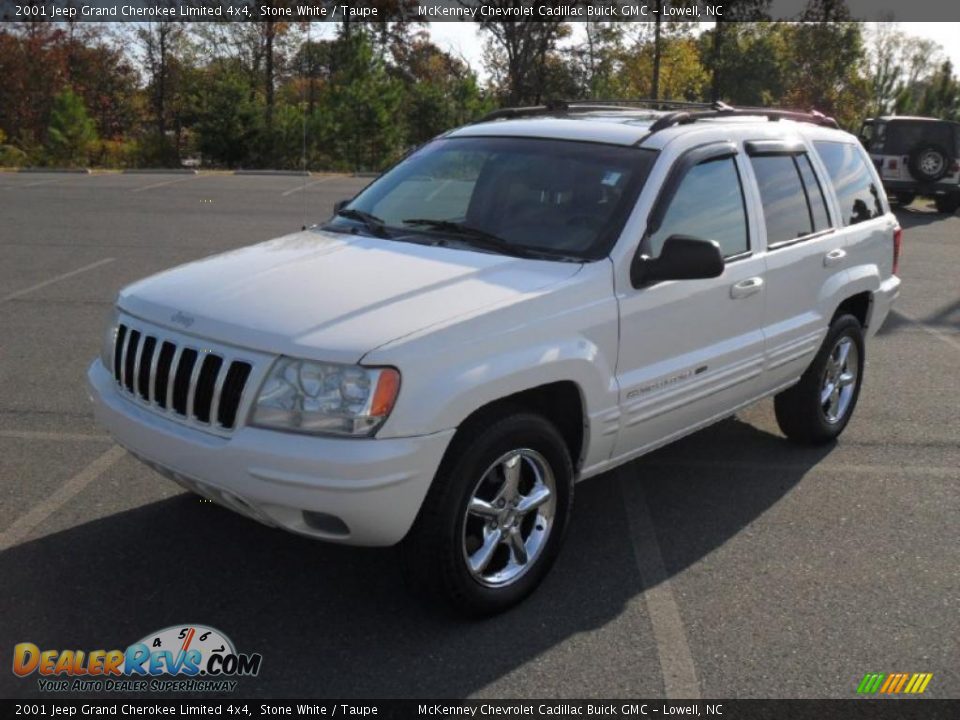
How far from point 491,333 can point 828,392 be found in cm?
309

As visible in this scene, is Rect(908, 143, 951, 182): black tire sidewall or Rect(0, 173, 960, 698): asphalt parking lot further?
Rect(908, 143, 951, 182): black tire sidewall

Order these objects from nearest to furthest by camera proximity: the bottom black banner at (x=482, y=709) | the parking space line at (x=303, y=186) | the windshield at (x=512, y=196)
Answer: the bottom black banner at (x=482, y=709), the windshield at (x=512, y=196), the parking space line at (x=303, y=186)

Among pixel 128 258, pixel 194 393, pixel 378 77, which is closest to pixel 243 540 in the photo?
pixel 194 393

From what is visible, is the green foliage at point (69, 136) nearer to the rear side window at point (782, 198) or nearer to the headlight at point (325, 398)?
the rear side window at point (782, 198)

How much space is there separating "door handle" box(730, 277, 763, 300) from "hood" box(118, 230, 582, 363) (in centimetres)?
104

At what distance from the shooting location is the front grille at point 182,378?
11.9ft

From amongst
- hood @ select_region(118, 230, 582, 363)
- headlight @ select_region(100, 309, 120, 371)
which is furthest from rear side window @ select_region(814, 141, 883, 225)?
headlight @ select_region(100, 309, 120, 371)

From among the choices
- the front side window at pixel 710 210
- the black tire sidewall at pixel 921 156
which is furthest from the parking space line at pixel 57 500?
the black tire sidewall at pixel 921 156

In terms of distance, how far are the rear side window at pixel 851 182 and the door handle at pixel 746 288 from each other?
1.22 m

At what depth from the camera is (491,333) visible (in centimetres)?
373

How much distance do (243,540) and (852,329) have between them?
3.67 metres

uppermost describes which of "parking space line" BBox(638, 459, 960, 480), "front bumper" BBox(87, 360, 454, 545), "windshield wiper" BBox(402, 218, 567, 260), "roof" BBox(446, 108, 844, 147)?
"roof" BBox(446, 108, 844, 147)

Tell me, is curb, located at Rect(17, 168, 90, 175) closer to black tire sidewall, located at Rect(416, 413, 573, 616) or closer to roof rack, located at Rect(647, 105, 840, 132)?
roof rack, located at Rect(647, 105, 840, 132)

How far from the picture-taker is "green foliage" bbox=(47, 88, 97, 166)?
3023cm
